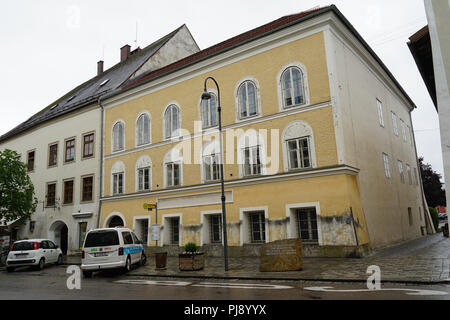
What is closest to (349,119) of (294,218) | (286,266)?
(294,218)

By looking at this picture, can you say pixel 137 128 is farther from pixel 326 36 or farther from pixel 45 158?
pixel 326 36

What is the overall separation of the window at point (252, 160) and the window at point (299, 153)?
5.45 feet

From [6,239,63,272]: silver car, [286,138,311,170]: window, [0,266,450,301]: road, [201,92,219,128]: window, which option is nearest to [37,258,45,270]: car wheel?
[6,239,63,272]: silver car

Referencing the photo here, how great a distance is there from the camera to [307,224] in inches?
633

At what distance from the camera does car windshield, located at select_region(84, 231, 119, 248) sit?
1391 cm

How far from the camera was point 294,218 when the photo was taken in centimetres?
1614

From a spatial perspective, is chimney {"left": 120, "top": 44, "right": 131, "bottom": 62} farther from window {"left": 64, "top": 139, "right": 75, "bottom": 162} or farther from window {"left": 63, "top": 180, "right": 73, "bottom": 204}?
window {"left": 63, "top": 180, "right": 73, "bottom": 204}

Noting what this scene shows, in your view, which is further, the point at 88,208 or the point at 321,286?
the point at 88,208

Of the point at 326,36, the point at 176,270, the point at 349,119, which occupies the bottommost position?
the point at 176,270

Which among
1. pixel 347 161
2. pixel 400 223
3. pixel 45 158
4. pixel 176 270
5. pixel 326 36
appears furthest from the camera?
pixel 45 158

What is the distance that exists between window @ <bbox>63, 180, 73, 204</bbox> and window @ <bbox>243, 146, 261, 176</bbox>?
15800 millimetres

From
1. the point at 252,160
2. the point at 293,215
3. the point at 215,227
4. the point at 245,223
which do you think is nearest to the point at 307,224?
the point at 293,215

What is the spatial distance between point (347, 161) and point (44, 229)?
79.0 ft
